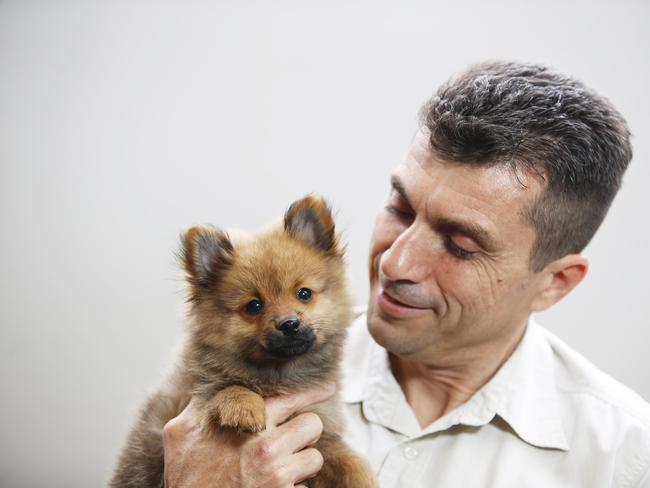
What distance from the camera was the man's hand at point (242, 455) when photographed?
1608 millimetres

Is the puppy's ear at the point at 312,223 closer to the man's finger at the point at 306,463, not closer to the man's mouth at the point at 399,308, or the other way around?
the man's mouth at the point at 399,308

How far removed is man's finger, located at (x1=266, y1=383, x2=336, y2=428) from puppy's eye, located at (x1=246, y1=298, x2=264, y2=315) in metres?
0.33

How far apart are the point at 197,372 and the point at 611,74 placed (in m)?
2.77

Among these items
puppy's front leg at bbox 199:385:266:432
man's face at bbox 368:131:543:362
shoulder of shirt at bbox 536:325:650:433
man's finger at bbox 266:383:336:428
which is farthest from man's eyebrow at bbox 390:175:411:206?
shoulder of shirt at bbox 536:325:650:433

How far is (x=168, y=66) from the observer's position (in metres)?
3.11

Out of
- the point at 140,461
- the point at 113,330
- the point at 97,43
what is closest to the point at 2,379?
the point at 113,330

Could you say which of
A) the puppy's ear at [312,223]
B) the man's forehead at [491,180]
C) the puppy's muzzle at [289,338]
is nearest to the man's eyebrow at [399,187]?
the man's forehead at [491,180]

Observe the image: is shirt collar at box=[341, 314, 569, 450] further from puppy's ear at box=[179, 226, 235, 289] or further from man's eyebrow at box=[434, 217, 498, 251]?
puppy's ear at box=[179, 226, 235, 289]

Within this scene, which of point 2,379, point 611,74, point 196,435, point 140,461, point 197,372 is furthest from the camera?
point 2,379

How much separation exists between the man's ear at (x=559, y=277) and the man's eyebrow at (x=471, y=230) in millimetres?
346

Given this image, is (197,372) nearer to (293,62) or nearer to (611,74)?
(293,62)

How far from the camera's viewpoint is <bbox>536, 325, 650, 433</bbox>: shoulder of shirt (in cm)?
196

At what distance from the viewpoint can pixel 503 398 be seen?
202 cm

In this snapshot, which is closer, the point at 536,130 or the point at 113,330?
the point at 536,130
